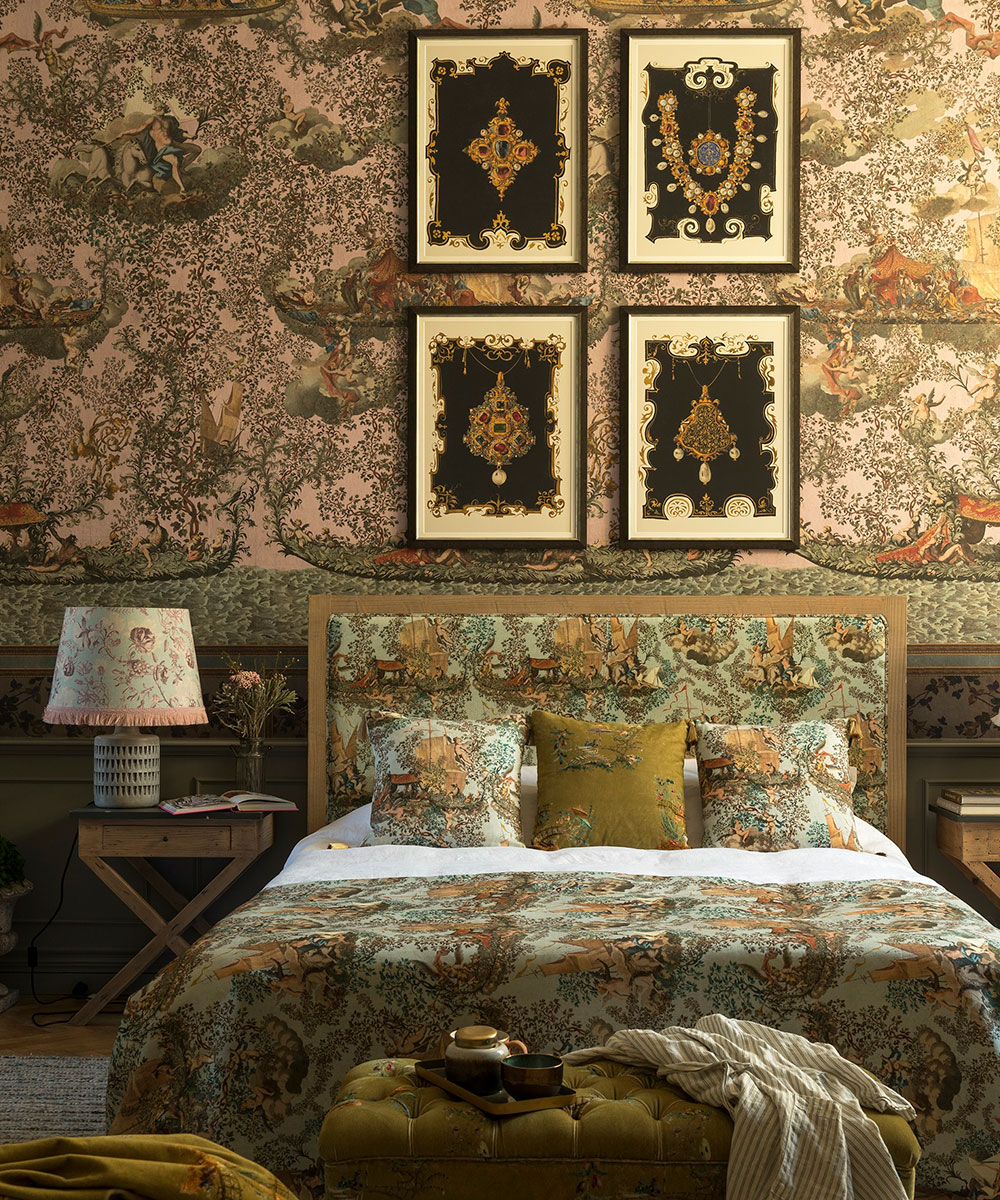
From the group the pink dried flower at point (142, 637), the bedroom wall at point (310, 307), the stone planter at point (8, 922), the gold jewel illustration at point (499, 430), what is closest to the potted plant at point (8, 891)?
the stone planter at point (8, 922)

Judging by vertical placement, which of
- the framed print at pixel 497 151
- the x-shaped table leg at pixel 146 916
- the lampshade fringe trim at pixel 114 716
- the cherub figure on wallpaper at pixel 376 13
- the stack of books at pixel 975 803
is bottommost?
the x-shaped table leg at pixel 146 916

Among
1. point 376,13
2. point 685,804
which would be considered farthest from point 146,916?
point 376,13

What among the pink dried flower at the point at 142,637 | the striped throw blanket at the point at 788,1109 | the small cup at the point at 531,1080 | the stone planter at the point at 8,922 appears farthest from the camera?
the stone planter at the point at 8,922

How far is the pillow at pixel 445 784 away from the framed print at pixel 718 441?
105cm

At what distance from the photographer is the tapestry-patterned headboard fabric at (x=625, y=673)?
168 inches

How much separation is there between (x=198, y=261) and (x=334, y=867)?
2438mm

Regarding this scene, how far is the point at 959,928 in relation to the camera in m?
2.71

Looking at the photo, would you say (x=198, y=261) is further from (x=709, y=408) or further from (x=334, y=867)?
(x=334, y=867)

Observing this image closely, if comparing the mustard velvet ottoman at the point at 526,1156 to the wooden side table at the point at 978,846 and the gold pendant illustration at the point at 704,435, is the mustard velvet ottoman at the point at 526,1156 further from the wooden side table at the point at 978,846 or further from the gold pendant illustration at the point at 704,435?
the gold pendant illustration at the point at 704,435

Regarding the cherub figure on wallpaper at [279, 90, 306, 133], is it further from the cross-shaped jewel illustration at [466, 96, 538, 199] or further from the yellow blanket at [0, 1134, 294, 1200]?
the yellow blanket at [0, 1134, 294, 1200]

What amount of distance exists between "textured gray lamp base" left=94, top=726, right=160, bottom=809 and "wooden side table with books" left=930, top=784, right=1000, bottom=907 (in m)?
2.77

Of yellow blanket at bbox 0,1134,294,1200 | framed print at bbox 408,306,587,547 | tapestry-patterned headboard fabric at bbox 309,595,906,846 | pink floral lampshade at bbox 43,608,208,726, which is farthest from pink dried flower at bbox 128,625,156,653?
yellow blanket at bbox 0,1134,294,1200

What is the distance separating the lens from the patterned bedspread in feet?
7.86

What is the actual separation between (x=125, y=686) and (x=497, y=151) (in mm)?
2387
